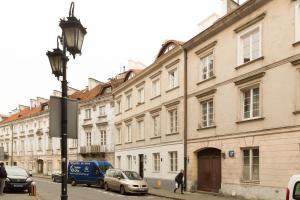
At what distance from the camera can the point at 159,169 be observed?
36.9m

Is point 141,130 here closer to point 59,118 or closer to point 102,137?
point 102,137

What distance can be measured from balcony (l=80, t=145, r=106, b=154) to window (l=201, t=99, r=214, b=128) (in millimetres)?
23736

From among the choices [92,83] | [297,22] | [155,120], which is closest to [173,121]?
[155,120]

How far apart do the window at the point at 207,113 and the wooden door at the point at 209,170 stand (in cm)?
160

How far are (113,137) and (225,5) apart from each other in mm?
24302

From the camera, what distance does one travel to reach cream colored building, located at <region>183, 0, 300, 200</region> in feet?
71.5

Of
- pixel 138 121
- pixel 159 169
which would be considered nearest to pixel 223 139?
pixel 159 169

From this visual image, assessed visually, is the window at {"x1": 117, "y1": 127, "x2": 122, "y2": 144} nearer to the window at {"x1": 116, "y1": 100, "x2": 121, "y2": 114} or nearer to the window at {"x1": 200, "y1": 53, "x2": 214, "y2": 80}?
the window at {"x1": 116, "y1": 100, "x2": 121, "y2": 114}

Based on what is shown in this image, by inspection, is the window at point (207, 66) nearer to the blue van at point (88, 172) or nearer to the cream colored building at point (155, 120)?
the cream colored building at point (155, 120)

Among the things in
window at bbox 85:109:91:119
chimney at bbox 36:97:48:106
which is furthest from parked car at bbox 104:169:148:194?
chimney at bbox 36:97:48:106

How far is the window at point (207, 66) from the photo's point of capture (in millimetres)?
29344

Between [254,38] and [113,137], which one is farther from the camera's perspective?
[113,137]

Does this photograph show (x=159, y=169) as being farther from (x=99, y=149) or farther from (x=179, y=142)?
(x=99, y=149)

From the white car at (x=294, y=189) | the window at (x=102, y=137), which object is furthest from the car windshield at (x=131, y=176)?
the window at (x=102, y=137)
